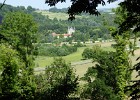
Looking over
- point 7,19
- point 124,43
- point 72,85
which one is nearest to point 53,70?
point 7,19

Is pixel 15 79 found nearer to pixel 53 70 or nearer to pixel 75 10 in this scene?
pixel 53 70

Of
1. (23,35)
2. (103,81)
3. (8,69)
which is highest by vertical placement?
(23,35)

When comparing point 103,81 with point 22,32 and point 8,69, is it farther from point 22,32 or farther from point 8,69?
point 8,69

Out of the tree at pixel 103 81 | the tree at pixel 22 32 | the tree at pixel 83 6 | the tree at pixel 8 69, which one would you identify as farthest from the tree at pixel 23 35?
the tree at pixel 83 6

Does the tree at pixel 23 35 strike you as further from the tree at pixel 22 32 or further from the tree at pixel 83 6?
the tree at pixel 83 6

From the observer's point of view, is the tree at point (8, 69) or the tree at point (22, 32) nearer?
the tree at point (8, 69)

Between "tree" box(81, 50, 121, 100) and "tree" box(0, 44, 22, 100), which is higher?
"tree" box(0, 44, 22, 100)

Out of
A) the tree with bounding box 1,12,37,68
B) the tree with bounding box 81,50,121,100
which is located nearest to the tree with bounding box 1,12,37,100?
the tree with bounding box 1,12,37,68

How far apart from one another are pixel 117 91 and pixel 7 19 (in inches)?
575

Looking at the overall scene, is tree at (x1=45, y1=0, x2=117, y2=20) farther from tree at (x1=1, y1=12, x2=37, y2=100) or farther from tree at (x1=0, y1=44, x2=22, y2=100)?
tree at (x1=1, y1=12, x2=37, y2=100)

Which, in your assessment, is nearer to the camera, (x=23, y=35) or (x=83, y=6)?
(x=83, y=6)

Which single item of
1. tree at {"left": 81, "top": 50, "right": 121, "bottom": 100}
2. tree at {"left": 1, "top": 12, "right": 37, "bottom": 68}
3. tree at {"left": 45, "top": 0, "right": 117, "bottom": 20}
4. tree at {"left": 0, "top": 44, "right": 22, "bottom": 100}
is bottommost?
tree at {"left": 81, "top": 50, "right": 121, "bottom": 100}

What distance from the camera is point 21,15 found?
37.9 m

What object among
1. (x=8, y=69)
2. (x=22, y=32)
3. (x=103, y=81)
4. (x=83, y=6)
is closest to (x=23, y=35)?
(x=22, y=32)
